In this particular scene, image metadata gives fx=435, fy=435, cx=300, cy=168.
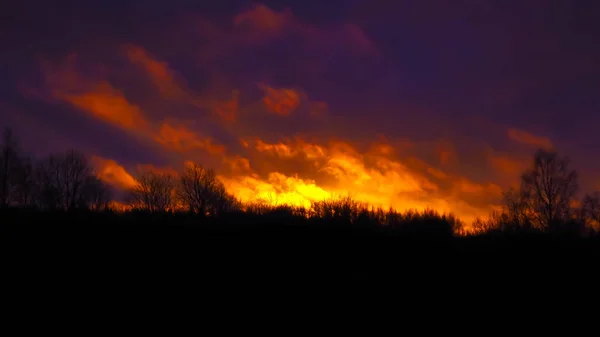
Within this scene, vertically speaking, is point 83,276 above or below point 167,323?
above

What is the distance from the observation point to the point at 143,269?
1188 centimetres

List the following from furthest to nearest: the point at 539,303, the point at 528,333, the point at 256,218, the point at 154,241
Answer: the point at 256,218 → the point at 154,241 → the point at 539,303 → the point at 528,333

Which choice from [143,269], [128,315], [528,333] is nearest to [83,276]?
[143,269]

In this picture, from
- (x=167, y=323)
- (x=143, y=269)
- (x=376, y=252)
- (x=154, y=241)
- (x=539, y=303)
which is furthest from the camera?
(x=376, y=252)

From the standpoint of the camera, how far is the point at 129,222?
15.6 meters

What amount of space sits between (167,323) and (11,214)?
32.6 ft

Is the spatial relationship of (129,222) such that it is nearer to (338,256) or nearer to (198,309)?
(198,309)

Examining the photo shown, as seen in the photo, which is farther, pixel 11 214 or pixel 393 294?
pixel 11 214

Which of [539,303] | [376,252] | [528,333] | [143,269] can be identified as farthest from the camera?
[376,252]

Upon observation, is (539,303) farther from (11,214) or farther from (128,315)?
(11,214)

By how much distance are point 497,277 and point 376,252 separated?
392 centimetres

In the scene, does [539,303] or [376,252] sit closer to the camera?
[539,303]

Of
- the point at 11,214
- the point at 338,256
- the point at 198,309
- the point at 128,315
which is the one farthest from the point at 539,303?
the point at 11,214

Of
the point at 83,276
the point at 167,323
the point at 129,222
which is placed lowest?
the point at 167,323
